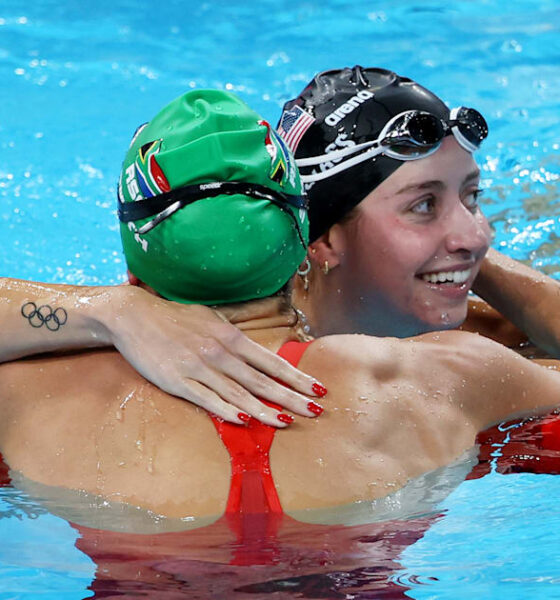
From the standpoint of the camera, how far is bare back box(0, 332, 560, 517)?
2967 millimetres

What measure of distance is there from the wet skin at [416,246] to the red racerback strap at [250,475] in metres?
1.66

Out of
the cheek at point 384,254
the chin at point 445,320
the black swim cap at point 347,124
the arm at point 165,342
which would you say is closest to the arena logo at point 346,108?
the black swim cap at point 347,124

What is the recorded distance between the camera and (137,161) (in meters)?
3.20

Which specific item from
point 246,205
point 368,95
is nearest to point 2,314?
point 246,205

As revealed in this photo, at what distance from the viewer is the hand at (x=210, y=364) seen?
3057 mm

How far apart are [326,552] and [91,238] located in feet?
15.8

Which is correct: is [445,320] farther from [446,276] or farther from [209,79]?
[209,79]

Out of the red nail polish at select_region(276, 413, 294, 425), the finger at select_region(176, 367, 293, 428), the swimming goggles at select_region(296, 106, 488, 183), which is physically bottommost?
the red nail polish at select_region(276, 413, 294, 425)

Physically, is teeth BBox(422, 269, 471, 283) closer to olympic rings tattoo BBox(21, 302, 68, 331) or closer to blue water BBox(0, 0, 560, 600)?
olympic rings tattoo BBox(21, 302, 68, 331)

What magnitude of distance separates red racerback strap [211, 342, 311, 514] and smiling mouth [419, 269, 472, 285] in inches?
67.8

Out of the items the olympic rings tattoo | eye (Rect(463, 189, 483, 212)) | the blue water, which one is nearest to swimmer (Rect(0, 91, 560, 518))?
the olympic rings tattoo

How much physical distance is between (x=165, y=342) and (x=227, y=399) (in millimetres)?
260

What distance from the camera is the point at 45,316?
11.0 feet

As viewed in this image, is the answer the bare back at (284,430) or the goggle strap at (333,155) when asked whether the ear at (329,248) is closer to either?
the goggle strap at (333,155)
